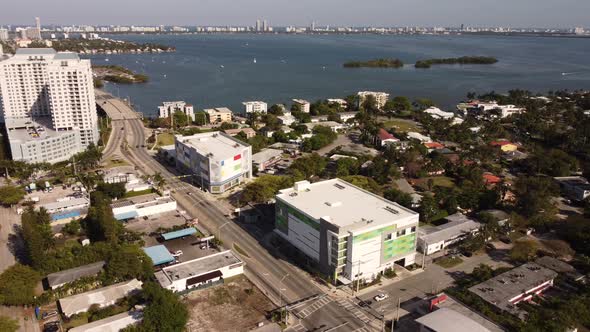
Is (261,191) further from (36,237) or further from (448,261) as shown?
(36,237)

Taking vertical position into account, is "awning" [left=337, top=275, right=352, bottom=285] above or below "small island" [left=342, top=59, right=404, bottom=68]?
below

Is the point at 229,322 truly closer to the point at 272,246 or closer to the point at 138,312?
the point at 138,312

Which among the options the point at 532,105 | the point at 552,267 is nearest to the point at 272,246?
the point at 552,267

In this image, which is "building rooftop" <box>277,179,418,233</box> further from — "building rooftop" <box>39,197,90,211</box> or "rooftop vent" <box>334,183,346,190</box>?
"building rooftop" <box>39,197,90,211</box>

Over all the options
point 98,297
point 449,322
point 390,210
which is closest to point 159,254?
point 98,297

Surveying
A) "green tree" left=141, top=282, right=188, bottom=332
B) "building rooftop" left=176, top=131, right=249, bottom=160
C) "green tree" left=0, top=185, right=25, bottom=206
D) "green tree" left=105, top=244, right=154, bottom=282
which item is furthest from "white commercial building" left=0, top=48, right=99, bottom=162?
"green tree" left=141, top=282, right=188, bottom=332

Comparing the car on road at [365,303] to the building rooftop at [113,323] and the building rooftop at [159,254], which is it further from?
the building rooftop at [159,254]

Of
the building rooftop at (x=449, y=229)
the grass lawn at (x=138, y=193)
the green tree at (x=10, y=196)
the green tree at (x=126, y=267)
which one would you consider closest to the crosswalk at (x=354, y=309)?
the building rooftop at (x=449, y=229)
